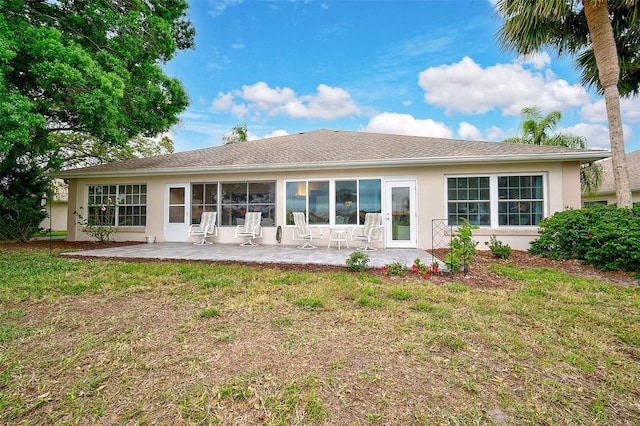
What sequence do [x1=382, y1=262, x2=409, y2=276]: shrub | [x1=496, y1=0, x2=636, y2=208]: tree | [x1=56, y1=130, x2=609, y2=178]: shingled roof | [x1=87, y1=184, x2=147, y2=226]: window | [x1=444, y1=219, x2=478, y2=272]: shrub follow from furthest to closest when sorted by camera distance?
[x1=87, y1=184, x2=147, y2=226]: window
[x1=56, y1=130, x2=609, y2=178]: shingled roof
[x1=496, y1=0, x2=636, y2=208]: tree
[x1=382, y1=262, x2=409, y2=276]: shrub
[x1=444, y1=219, x2=478, y2=272]: shrub

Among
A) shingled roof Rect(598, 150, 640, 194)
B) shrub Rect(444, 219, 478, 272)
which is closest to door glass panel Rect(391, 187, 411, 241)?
shrub Rect(444, 219, 478, 272)

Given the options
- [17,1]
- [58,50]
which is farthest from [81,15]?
[58,50]

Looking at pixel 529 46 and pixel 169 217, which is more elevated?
pixel 529 46

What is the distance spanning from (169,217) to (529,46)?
42.2ft

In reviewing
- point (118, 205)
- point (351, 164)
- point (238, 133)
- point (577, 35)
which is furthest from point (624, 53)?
point (238, 133)

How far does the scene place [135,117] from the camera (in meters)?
A: 10.4

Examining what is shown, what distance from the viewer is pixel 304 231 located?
903 centimetres

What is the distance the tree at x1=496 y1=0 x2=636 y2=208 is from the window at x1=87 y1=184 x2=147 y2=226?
43.1 ft

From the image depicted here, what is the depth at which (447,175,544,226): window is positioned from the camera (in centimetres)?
834

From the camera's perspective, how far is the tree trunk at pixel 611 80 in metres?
7.04

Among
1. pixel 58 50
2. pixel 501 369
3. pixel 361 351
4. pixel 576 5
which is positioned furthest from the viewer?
pixel 576 5

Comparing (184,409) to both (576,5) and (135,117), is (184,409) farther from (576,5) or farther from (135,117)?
(576,5)

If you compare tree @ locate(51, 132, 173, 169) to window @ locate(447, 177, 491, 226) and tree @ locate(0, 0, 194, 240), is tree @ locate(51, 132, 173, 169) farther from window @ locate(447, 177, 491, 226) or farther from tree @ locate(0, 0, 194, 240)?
window @ locate(447, 177, 491, 226)

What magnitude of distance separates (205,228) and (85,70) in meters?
5.29
